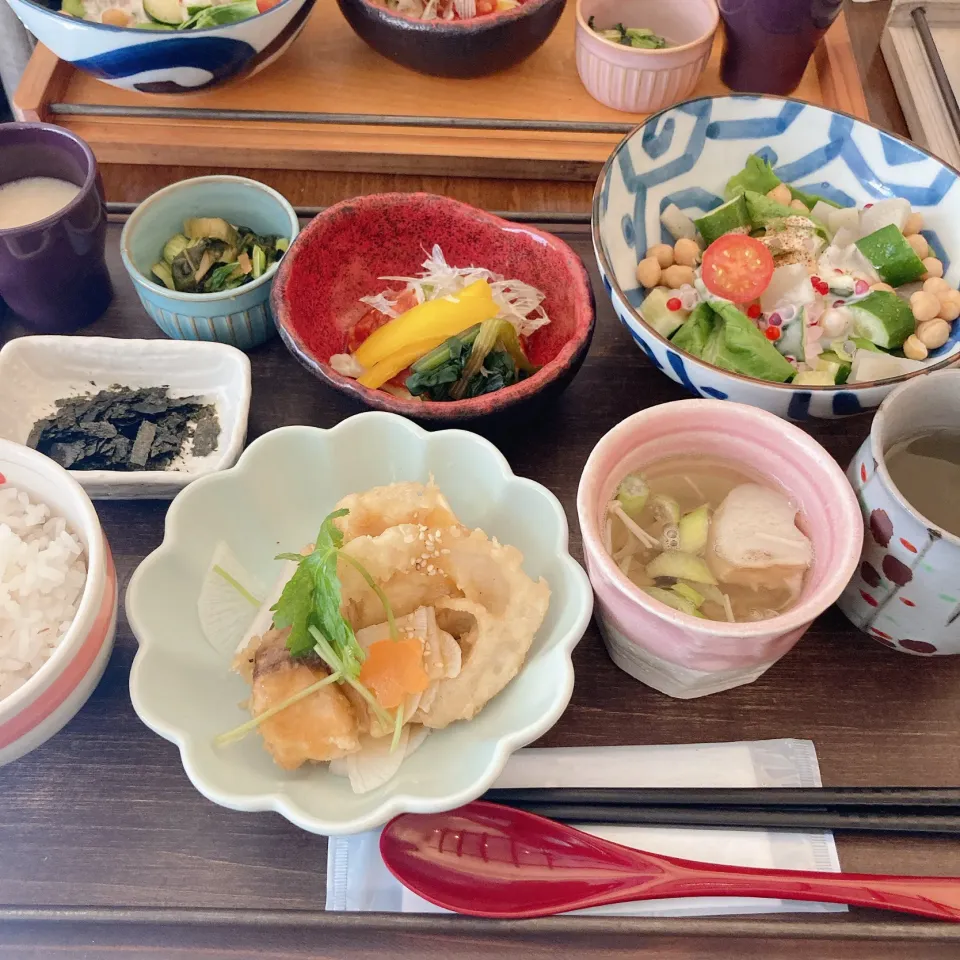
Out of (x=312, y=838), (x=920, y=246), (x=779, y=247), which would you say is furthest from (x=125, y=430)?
(x=920, y=246)

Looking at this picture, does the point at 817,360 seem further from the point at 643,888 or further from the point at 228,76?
the point at 228,76

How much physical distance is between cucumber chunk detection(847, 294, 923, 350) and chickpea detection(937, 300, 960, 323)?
4 cm

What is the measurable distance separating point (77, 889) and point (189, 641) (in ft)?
0.99

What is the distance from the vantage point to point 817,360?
4.29ft

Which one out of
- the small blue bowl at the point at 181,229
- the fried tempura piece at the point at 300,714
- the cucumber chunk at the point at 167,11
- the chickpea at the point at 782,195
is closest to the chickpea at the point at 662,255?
the chickpea at the point at 782,195

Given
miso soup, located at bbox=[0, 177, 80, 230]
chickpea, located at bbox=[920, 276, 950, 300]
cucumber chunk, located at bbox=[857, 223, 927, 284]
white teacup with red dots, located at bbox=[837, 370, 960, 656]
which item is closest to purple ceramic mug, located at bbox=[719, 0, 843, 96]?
cucumber chunk, located at bbox=[857, 223, 927, 284]

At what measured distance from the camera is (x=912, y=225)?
4.60ft

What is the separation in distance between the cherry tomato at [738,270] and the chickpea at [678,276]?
0.09ft

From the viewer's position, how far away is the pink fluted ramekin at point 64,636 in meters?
0.89

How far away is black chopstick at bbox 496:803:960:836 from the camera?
953mm

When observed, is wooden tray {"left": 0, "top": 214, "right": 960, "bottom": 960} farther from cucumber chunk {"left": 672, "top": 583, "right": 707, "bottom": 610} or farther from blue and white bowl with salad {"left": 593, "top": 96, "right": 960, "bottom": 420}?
blue and white bowl with salad {"left": 593, "top": 96, "right": 960, "bottom": 420}

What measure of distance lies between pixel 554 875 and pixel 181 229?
1191mm

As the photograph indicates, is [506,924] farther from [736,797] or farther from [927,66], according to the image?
[927,66]

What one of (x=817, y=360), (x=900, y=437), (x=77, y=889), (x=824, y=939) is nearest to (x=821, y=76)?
(x=817, y=360)
